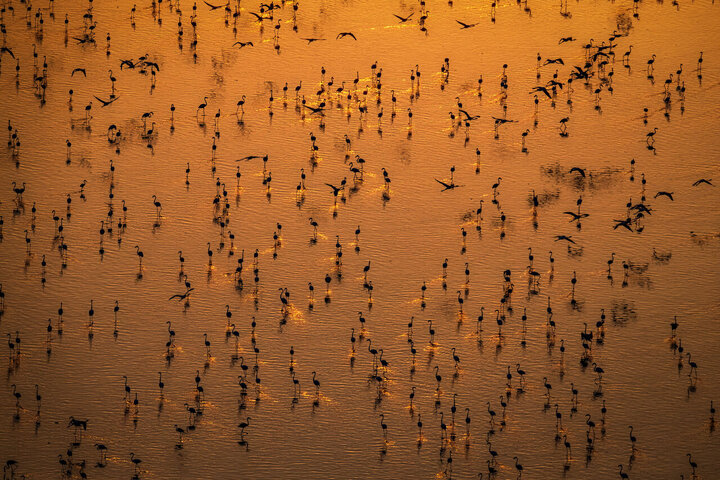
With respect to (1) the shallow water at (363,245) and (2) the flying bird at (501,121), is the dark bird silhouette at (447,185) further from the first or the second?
(2) the flying bird at (501,121)

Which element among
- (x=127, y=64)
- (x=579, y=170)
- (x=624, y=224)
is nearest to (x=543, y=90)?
(x=579, y=170)

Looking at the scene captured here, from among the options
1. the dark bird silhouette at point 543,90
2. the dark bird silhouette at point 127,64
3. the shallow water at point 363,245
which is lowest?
the shallow water at point 363,245

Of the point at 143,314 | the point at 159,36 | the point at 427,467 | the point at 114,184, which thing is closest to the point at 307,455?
the point at 427,467

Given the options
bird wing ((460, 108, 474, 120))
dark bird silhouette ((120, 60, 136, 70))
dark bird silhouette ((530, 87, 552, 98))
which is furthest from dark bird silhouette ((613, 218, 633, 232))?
dark bird silhouette ((120, 60, 136, 70))

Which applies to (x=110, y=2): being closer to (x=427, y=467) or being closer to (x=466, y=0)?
(x=466, y=0)

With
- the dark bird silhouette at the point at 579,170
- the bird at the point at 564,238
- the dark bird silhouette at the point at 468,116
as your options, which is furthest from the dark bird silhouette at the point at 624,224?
the dark bird silhouette at the point at 468,116

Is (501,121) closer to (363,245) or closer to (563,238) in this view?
(563,238)

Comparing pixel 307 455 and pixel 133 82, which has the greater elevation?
pixel 133 82

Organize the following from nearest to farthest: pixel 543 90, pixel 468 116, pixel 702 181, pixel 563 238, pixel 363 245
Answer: pixel 363 245 → pixel 563 238 → pixel 702 181 → pixel 468 116 → pixel 543 90
